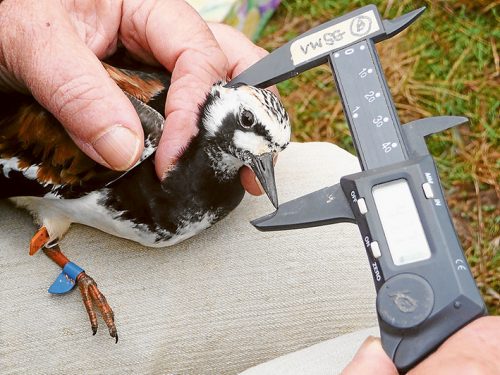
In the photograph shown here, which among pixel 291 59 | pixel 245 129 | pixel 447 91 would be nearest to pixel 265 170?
pixel 245 129

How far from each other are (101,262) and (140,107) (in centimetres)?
43

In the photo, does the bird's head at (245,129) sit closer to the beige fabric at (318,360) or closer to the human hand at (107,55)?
the human hand at (107,55)

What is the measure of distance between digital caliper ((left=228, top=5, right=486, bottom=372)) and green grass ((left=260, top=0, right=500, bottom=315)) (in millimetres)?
1399

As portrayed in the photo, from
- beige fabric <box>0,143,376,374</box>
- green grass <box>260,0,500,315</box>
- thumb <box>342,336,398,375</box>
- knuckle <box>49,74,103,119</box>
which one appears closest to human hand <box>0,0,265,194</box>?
knuckle <box>49,74,103,119</box>

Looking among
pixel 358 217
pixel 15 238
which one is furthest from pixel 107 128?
pixel 358 217

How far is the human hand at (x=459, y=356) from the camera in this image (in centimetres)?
106

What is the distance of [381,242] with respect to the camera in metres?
1.27

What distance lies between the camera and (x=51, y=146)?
1.89 m

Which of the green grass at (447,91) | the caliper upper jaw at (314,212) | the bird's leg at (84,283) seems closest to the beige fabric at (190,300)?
the bird's leg at (84,283)

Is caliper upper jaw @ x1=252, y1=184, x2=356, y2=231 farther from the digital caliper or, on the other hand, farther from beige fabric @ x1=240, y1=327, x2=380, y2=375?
beige fabric @ x1=240, y1=327, x2=380, y2=375

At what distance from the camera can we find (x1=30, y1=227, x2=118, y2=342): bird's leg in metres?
1.75

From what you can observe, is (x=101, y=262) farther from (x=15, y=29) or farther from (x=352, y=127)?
(x=352, y=127)

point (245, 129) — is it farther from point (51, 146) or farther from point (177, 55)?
point (51, 146)

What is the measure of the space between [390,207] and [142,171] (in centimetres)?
79
